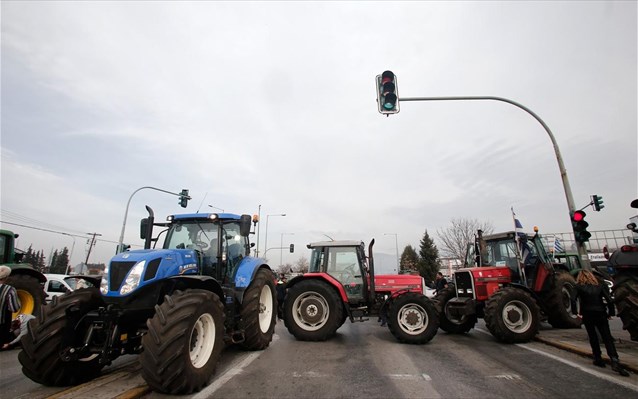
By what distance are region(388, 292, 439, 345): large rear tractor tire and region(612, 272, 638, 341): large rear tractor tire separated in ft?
11.1

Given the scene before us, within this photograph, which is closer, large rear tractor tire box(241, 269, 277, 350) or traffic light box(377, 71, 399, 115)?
large rear tractor tire box(241, 269, 277, 350)

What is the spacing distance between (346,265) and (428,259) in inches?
1859

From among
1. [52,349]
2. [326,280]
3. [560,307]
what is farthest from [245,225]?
[560,307]

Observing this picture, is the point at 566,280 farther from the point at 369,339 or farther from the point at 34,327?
the point at 34,327

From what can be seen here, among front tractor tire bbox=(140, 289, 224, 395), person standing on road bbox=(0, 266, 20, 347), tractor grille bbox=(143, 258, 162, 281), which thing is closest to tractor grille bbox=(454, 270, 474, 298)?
front tractor tire bbox=(140, 289, 224, 395)

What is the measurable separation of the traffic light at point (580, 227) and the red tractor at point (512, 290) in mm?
1315

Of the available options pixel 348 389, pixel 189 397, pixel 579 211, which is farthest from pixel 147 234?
pixel 579 211

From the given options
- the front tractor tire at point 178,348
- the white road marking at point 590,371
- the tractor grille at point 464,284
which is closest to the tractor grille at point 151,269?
the front tractor tire at point 178,348

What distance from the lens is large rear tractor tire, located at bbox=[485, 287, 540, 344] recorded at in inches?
291

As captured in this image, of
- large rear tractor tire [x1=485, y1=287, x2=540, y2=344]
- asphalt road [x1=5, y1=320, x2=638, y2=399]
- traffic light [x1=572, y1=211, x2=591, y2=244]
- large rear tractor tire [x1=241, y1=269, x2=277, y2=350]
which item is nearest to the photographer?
asphalt road [x1=5, y1=320, x2=638, y2=399]

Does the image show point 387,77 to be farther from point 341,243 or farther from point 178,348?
point 178,348

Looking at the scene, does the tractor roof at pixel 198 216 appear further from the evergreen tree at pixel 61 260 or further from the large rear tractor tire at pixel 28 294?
the evergreen tree at pixel 61 260

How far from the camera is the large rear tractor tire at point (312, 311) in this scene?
775cm

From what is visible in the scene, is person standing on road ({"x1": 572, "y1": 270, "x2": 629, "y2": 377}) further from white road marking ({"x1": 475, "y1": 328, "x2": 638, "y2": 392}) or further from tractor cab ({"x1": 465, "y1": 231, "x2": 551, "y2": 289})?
tractor cab ({"x1": 465, "y1": 231, "x2": 551, "y2": 289})
